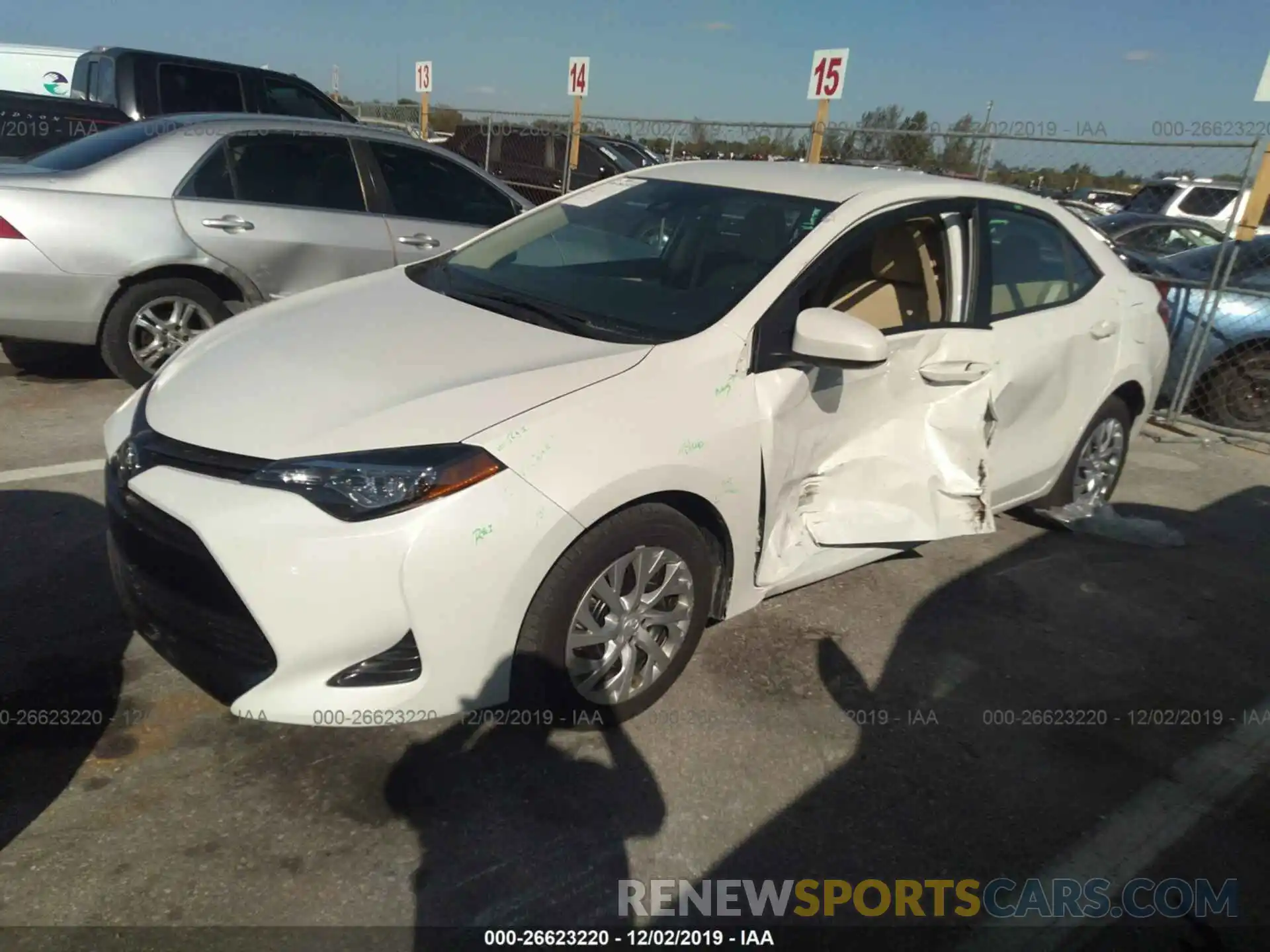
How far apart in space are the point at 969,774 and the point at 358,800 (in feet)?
6.10

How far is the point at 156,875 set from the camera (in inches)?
88.0

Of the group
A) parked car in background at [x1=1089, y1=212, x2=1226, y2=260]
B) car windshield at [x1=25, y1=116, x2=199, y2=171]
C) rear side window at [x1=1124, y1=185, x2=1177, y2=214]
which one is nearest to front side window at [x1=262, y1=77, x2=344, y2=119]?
car windshield at [x1=25, y1=116, x2=199, y2=171]

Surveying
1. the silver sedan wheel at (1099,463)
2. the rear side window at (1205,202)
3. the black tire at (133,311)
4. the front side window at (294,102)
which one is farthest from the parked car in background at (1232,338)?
the front side window at (294,102)

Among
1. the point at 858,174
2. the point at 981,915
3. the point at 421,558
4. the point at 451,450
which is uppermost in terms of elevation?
the point at 858,174

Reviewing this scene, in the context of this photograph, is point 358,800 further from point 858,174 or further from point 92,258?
point 92,258

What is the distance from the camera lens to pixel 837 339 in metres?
2.90

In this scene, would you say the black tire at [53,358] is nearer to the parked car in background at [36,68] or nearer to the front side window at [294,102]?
the front side window at [294,102]

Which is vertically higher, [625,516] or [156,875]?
[625,516]

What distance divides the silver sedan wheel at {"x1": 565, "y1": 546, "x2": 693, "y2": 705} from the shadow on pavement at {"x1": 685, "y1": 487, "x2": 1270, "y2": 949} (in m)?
0.59

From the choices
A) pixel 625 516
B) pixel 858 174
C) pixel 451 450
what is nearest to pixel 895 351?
pixel 858 174

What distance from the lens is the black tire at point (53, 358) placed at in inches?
231

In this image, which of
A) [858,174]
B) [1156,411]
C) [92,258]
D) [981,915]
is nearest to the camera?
[981,915]

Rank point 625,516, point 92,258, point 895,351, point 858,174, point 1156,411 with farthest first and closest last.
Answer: point 1156,411
point 92,258
point 858,174
point 895,351
point 625,516

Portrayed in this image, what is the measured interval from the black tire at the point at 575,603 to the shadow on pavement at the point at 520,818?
4 cm
